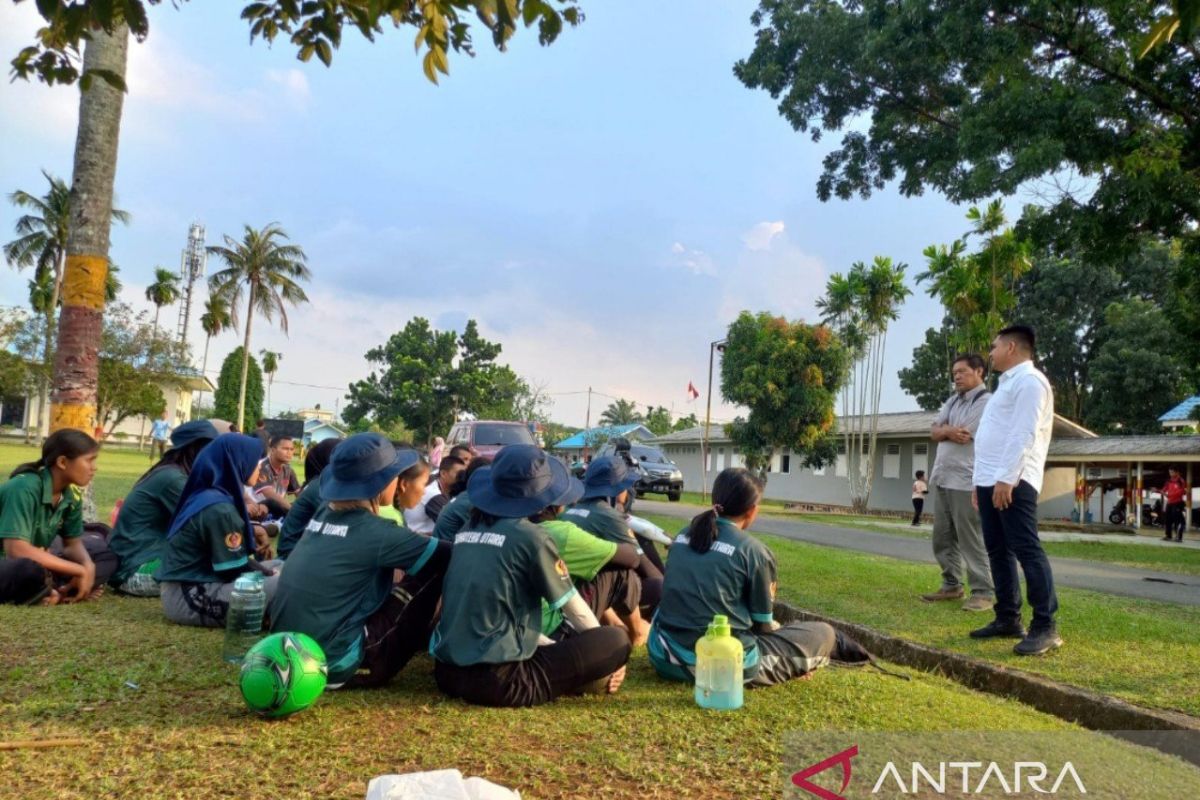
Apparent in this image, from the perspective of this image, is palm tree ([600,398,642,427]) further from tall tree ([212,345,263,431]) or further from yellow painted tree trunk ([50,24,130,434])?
yellow painted tree trunk ([50,24,130,434])

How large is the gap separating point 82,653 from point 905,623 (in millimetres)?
5077

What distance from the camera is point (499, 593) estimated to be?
3547mm

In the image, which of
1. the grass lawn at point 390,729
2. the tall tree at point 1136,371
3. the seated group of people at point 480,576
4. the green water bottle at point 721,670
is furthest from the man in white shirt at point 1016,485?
the tall tree at point 1136,371

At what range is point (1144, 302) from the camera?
121 feet

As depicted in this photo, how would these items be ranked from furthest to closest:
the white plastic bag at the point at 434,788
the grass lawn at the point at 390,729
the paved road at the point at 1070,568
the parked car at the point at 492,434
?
the parked car at the point at 492,434 → the paved road at the point at 1070,568 → the grass lawn at the point at 390,729 → the white plastic bag at the point at 434,788

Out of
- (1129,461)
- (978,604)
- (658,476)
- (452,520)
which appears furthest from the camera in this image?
(658,476)

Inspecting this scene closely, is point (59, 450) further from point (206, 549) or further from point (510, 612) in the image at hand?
point (510, 612)

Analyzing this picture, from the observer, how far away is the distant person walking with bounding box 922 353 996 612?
20.3 feet

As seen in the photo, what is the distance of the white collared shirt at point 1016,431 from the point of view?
198 inches

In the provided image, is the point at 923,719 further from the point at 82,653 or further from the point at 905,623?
the point at 82,653

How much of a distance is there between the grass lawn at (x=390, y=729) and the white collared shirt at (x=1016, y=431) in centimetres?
145

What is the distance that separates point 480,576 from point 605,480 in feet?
6.24

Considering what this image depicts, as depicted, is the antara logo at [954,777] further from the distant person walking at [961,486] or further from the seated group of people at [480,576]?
the distant person walking at [961,486]

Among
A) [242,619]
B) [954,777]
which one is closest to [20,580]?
[242,619]
